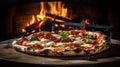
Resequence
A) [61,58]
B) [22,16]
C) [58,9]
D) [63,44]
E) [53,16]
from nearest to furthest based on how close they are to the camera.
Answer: [61,58]
[63,44]
[53,16]
[22,16]
[58,9]

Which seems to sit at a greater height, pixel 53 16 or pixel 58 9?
pixel 58 9

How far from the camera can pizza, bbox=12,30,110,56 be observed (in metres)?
3.14

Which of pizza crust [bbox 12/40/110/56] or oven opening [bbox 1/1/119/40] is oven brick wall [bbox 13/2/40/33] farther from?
pizza crust [bbox 12/40/110/56]

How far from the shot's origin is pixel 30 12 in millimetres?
5906

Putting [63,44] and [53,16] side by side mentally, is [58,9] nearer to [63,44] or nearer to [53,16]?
[53,16]

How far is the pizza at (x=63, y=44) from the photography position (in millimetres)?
3139

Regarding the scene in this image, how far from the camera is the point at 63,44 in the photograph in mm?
3504

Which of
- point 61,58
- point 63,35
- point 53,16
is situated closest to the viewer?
point 61,58

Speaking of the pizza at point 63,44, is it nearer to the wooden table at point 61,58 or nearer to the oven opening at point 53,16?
the wooden table at point 61,58

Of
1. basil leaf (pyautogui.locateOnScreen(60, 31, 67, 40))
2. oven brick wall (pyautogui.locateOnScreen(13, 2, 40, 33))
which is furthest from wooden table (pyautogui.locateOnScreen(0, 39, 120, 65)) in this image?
oven brick wall (pyautogui.locateOnScreen(13, 2, 40, 33))

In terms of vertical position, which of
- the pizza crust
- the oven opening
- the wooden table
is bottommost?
the wooden table

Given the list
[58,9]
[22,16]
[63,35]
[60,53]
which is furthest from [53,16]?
[60,53]

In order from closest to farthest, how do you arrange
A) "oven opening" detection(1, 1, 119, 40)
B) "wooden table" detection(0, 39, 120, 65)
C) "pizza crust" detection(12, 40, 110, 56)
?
"wooden table" detection(0, 39, 120, 65)
"pizza crust" detection(12, 40, 110, 56)
"oven opening" detection(1, 1, 119, 40)

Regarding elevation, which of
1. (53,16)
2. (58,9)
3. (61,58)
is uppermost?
(58,9)
